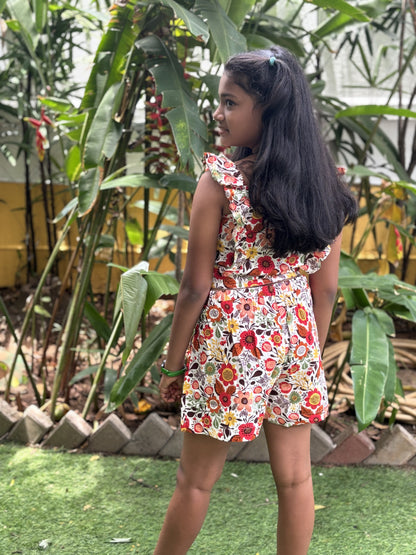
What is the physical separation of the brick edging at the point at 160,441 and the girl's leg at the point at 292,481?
78 centimetres

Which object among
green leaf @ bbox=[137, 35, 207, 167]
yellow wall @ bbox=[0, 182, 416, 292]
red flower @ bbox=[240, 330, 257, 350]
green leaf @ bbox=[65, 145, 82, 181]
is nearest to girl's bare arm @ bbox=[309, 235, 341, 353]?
red flower @ bbox=[240, 330, 257, 350]

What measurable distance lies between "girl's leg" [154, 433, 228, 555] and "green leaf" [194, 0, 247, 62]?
1.06 meters

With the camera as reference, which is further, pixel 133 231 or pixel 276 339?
pixel 133 231

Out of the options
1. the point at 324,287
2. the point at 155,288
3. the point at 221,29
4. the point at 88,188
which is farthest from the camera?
the point at 88,188

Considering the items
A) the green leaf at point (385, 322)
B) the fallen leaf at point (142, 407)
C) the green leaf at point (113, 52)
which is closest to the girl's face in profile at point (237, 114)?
the green leaf at point (113, 52)

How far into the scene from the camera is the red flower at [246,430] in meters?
1.37

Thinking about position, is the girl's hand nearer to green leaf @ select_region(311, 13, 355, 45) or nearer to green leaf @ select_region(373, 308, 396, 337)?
green leaf @ select_region(373, 308, 396, 337)

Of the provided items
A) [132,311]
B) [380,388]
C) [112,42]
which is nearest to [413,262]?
[380,388]

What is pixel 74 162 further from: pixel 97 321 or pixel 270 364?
pixel 270 364

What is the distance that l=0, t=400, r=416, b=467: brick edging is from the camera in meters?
2.22

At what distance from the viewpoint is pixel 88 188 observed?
2010 mm

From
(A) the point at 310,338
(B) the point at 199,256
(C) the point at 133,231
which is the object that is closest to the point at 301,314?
(A) the point at 310,338

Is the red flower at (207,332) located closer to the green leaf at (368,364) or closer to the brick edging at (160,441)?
the green leaf at (368,364)

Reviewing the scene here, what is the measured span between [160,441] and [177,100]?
1.16 m
